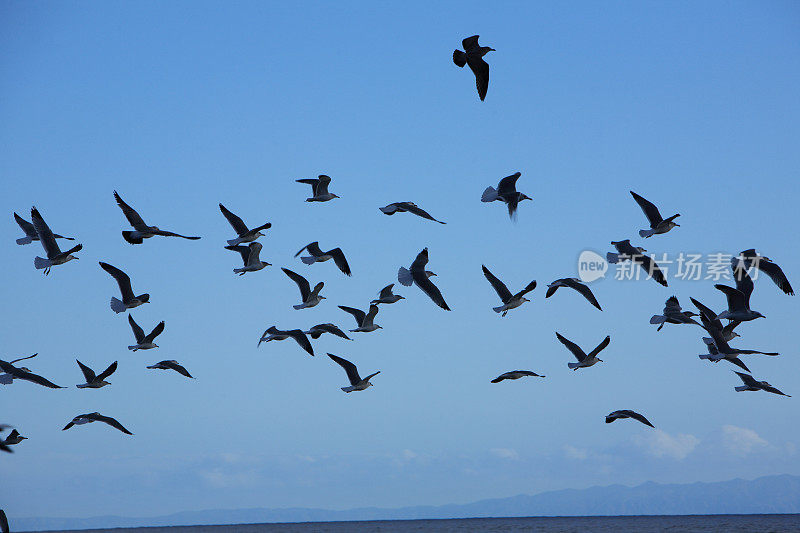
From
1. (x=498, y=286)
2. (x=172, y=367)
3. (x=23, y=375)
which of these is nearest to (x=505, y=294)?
(x=498, y=286)

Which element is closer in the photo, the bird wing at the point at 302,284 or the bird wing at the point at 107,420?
the bird wing at the point at 107,420

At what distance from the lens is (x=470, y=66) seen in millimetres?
23375

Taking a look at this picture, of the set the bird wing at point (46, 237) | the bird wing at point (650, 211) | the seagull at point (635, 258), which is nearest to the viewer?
the bird wing at point (46, 237)

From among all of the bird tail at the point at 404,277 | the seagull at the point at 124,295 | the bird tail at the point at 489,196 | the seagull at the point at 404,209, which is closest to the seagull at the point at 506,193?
the bird tail at the point at 489,196

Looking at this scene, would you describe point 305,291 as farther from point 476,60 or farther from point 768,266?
point 768,266

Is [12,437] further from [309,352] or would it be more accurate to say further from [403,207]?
[403,207]

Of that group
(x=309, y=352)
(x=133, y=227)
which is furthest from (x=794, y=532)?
(x=133, y=227)

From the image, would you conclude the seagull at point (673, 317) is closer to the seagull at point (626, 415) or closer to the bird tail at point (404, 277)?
the seagull at point (626, 415)

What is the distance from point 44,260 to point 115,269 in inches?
79.4

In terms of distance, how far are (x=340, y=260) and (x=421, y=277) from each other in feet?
15.3

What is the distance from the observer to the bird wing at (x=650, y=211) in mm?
27784

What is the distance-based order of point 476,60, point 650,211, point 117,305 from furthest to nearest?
point 117,305
point 650,211
point 476,60

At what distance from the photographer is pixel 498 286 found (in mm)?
28281

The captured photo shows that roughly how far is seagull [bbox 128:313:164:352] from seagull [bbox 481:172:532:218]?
36.5 feet
